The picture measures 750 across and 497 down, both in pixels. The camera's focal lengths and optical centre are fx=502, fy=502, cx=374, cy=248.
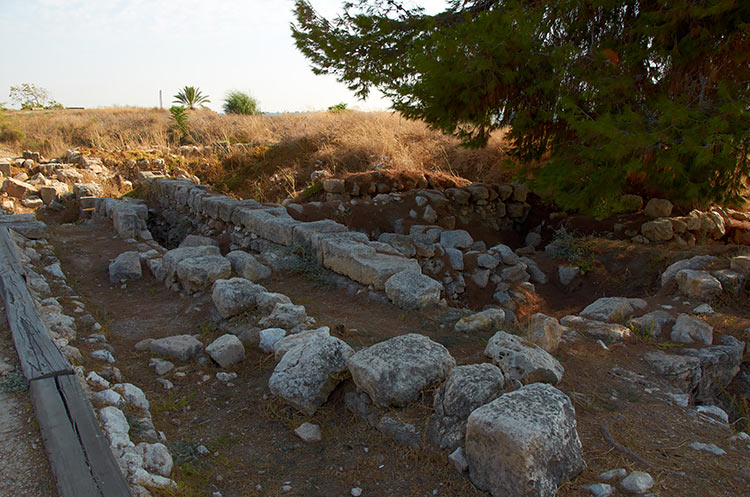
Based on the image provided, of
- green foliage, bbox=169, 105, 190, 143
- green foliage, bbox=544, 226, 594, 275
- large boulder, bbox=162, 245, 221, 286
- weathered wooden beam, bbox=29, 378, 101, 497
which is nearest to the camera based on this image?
weathered wooden beam, bbox=29, 378, 101, 497

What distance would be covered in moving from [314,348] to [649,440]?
1.85 metres

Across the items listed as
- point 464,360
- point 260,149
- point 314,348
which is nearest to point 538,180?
point 464,360

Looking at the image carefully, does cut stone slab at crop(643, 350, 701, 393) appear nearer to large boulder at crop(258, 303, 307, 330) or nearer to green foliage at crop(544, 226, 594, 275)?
large boulder at crop(258, 303, 307, 330)

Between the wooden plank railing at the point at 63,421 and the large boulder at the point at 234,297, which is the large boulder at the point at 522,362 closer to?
the wooden plank railing at the point at 63,421

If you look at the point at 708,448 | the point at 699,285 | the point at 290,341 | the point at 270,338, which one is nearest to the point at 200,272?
the point at 270,338

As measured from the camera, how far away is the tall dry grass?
1103cm

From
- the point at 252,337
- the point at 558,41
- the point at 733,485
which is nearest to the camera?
the point at 733,485

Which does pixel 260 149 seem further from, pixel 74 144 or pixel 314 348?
pixel 314 348

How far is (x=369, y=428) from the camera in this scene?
2.74 m

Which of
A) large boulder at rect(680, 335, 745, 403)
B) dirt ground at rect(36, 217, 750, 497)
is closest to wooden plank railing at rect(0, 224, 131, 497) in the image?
dirt ground at rect(36, 217, 750, 497)

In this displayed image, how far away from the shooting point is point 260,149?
13711 mm

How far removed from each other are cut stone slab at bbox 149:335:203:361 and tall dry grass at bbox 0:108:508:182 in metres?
6.77

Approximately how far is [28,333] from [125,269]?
271 cm

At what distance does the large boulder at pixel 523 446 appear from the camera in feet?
6.55
